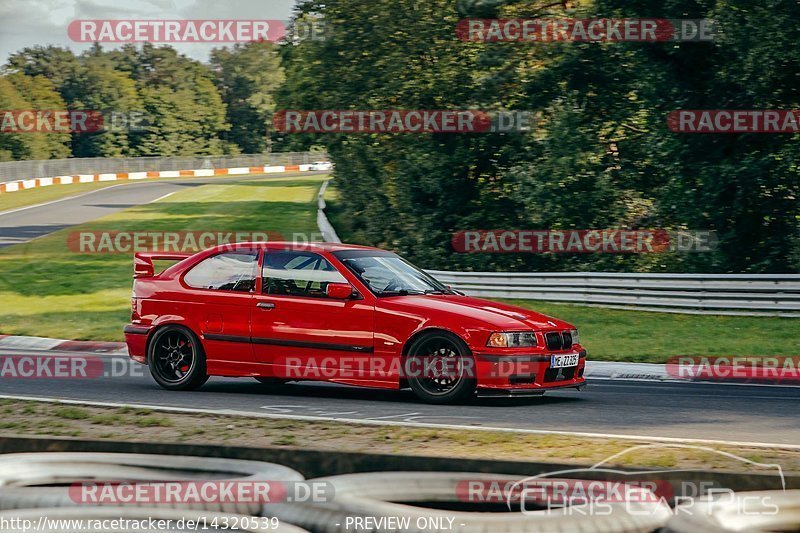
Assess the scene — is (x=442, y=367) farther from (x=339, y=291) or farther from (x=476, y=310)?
(x=339, y=291)

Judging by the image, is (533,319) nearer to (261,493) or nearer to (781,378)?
(781,378)

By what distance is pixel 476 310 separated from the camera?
10594mm

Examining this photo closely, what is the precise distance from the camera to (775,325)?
18781 mm

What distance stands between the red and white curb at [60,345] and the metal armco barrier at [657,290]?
7636 millimetres

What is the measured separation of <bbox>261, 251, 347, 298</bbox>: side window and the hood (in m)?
0.69

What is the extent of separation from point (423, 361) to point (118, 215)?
38691mm

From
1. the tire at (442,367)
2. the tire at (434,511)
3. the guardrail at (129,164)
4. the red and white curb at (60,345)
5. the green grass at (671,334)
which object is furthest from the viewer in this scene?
the guardrail at (129,164)

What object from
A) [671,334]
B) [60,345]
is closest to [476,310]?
[671,334]

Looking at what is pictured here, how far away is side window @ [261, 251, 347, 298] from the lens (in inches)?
436

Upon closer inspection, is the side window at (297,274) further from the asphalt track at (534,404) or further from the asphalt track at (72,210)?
the asphalt track at (72,210)

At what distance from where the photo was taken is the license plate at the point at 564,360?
10.5m

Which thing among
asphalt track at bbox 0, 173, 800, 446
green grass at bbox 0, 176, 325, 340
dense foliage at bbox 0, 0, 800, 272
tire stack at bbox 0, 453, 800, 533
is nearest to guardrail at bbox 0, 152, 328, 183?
green grass at bbox 0, 176, 325, 340

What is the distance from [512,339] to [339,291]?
171 centimetres

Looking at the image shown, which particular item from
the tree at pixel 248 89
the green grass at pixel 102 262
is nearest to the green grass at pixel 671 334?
the green grass at pixel 102 262
